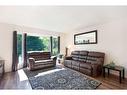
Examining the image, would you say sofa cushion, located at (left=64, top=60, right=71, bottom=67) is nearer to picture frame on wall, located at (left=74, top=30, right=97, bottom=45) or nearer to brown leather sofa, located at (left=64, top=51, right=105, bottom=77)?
brown leather sofa, located at (left=64, top=51, right=105, bottom=77)

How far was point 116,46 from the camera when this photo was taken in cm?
362

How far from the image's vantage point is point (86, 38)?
4840mm

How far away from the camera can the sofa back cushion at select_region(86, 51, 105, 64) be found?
3.81 m

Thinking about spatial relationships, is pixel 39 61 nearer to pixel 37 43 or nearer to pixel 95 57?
pixel 37 43

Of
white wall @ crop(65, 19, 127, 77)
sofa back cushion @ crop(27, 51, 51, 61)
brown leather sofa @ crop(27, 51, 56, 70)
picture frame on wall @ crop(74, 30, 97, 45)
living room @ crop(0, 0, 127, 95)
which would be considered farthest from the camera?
sofa back cushion @ crop(27, 51, 51, 61)

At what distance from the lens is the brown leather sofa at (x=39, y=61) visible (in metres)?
4.10

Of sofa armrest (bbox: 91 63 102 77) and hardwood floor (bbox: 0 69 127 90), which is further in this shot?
sofa armrest (bbox: 91 63 102 77)

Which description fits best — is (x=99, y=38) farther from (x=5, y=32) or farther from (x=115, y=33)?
(x=5, y=32)

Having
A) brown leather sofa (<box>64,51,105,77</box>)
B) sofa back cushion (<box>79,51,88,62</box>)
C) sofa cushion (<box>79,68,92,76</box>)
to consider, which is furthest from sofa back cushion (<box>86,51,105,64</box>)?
sofa cushion (<box>79,68,92,76</box>)

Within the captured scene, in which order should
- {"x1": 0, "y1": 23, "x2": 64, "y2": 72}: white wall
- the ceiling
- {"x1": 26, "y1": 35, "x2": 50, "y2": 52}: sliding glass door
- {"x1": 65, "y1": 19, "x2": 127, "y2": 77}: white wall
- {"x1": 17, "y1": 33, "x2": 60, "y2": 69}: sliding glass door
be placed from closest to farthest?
the ceiling, {"x1": 65, "y1": 19, "x2": 127, "y2": 77}: white wall, {"x1": 0, "y1": 23, "x2": 64, "y2": 72}: white wall, {"x1": 17, "y1": 33, "x2": 60, "y2": 69}: sliding glass door, {"x1": 26, "y1": 35, "x2": 50, "y2": 52}: sliding glass door

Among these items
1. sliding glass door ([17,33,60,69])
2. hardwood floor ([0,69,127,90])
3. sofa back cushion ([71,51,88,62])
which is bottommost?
hardwood floor ([0,69,127,90])

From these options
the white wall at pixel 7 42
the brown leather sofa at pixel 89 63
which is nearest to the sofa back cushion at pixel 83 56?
the brown leather sofa at pixel 89 63

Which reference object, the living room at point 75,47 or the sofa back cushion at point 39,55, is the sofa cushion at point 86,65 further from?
the sofa back cushion at point 39,55

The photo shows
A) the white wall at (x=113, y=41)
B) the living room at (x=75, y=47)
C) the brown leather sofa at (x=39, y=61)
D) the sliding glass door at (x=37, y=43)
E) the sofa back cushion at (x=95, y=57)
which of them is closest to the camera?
the living room at (x=75, y=47)
